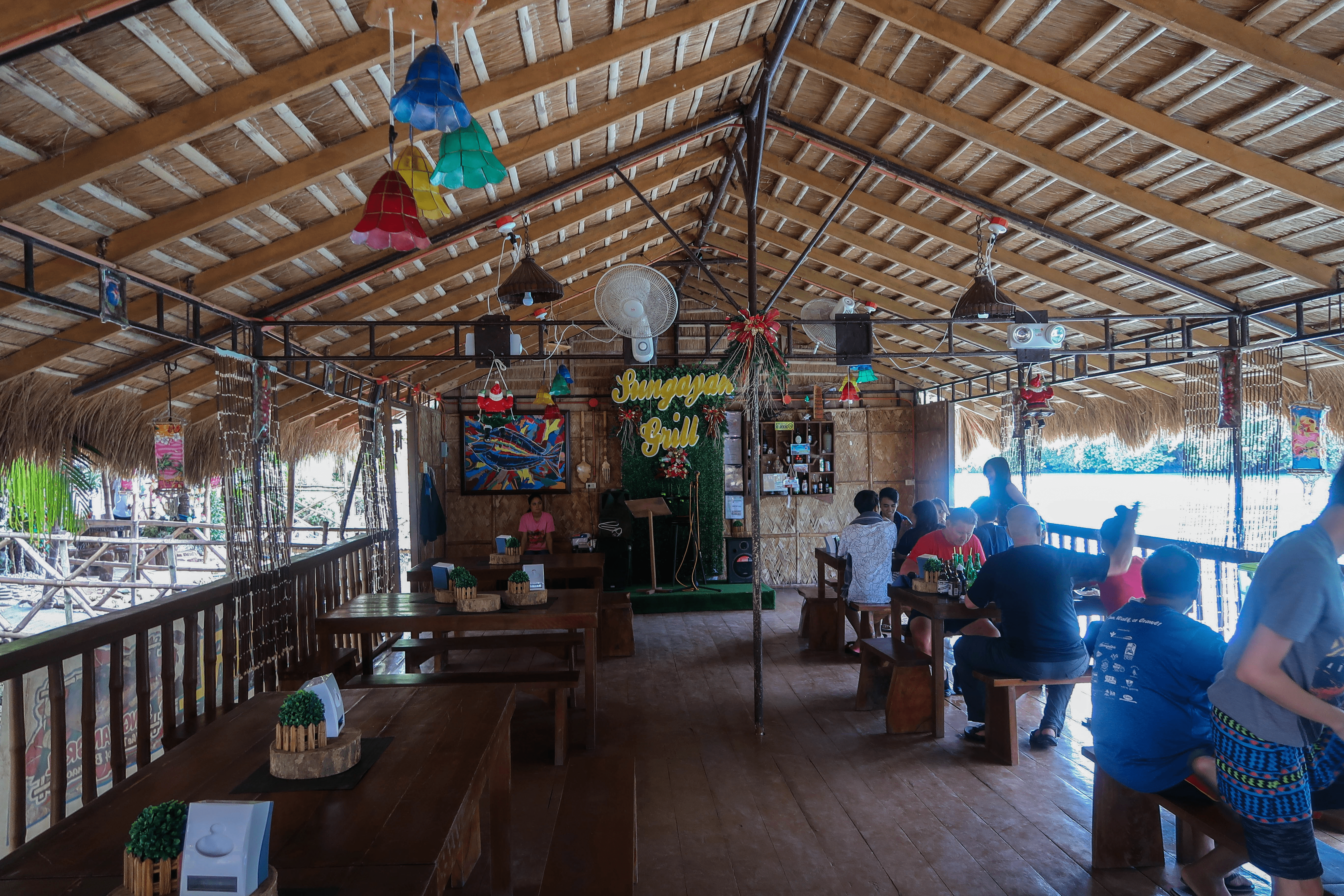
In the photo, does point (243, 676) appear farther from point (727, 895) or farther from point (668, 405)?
point (668, 405)

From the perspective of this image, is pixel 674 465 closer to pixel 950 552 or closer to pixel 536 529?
pixel 536 529

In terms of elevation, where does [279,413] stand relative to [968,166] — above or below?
below

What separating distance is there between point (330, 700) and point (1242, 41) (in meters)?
5.18

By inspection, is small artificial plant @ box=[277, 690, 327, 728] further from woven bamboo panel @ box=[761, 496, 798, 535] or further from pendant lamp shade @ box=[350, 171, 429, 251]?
woven bamboo panel @ box=[761, 496, 798, 535]

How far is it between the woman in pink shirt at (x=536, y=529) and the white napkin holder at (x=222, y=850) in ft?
27.8

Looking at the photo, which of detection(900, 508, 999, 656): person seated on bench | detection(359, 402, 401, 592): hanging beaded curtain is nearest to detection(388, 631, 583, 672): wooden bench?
detection(359, 402, 401, 592): hanging beaded curtain

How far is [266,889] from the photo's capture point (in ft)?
4.48

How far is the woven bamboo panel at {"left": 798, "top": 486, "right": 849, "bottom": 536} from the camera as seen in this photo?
1225 centimetres

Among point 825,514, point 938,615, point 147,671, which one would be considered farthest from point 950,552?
point 825,514

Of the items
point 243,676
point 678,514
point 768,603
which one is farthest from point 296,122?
point 678,514

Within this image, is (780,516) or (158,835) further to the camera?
(780,516)

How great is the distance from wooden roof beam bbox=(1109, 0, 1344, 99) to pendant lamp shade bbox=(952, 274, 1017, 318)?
213 cm

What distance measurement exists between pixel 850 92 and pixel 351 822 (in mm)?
6071

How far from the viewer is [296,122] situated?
434 centimetres
